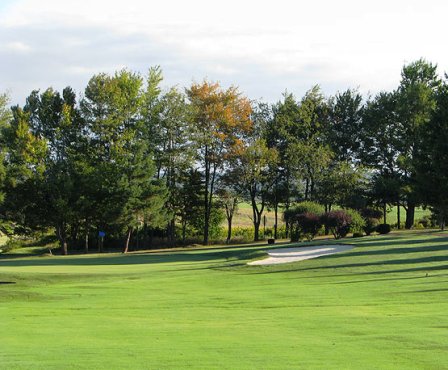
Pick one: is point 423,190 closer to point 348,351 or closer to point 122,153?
point 122,153

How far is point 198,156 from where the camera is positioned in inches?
2660

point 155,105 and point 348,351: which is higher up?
point 155,105

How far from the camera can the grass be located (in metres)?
10.6

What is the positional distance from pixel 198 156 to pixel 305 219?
20.1 m

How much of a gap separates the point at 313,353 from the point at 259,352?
0.92m

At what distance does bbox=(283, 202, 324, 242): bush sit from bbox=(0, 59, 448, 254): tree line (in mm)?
6487

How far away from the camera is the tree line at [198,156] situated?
57.9 meters

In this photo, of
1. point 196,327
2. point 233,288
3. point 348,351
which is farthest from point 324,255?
point 348,351

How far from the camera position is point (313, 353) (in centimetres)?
1098

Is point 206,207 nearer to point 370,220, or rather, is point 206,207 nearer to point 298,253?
point 370,220

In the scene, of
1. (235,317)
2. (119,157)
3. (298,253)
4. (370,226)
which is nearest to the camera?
(235,317)

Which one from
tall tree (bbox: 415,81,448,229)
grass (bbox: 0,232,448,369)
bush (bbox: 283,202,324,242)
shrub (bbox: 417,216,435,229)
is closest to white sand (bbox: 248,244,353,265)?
grass (bbox: 0,232,448,369)

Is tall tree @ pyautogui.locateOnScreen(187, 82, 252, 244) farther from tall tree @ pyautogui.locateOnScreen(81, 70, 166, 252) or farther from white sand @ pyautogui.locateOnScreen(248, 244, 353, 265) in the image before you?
white sand @ pyautogui.locateOnScreen(248, 244, 353, 265)

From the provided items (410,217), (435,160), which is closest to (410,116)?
(410,217)
